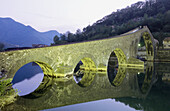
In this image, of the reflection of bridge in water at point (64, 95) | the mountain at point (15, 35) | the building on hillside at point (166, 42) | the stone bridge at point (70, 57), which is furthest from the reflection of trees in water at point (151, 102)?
the mountain at point (15, 35)

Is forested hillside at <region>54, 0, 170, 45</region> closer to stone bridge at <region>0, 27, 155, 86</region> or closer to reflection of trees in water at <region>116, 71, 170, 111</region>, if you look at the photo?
stone bridge at <region>0, 27, 155, 86</region>

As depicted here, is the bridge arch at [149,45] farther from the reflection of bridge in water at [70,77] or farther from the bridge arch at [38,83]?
the bridge arch at [38,83]

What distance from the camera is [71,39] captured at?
66.1m

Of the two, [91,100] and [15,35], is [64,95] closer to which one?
[91,100]

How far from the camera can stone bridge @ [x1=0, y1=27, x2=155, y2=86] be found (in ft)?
33.7

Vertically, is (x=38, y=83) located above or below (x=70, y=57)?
below

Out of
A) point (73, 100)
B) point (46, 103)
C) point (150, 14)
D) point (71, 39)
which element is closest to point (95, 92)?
point (73, 100)

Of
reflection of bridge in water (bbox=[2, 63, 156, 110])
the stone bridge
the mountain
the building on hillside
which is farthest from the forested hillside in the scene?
the mountain

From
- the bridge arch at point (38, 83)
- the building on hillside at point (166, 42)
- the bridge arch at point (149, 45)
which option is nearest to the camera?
the bridge arch at point (38, 83)

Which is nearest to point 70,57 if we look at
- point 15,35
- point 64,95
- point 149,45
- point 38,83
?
point 38,83

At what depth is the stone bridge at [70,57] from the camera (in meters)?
10.3

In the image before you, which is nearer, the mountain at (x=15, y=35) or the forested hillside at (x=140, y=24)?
the forested hillside at (x=140, y=24)

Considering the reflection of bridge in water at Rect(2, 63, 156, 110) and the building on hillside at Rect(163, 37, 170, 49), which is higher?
the building on hillside at Rect(163, 37, 170, 49)

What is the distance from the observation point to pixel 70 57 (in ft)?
47.7
